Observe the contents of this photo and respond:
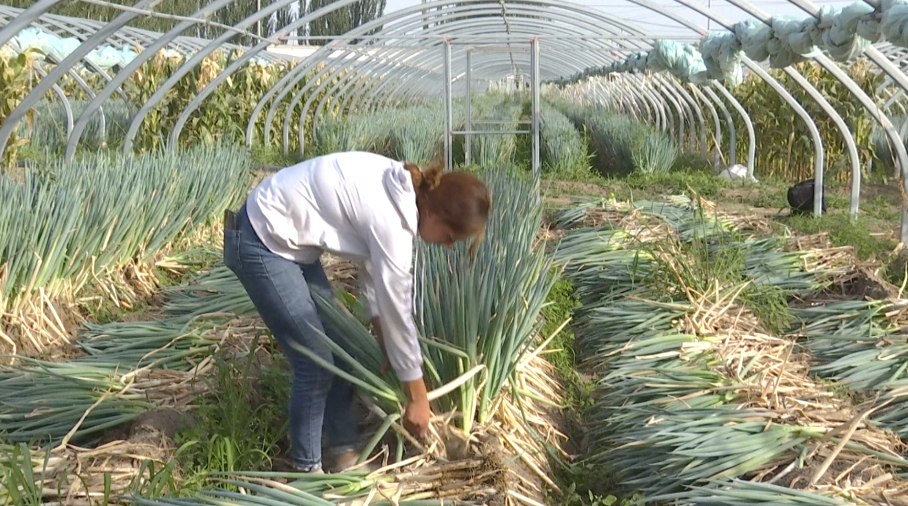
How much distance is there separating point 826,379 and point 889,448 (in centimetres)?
75

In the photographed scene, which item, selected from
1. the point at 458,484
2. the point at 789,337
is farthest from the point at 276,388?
the point at 789,337

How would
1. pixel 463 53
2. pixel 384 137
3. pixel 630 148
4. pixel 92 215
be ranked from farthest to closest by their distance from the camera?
1. pixel 463 53
2. pixel 384 137
3. pixel 630 148
4. pixel 92 215

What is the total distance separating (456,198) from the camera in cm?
234

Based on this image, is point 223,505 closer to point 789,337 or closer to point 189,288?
point 189,288

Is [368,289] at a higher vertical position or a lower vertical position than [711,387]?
higher

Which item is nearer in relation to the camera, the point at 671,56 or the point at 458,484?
the point at 458,484

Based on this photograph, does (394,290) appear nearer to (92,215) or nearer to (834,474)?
(834,474)

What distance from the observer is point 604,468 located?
9.94 feet

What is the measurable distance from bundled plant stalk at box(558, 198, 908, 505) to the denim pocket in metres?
1.33

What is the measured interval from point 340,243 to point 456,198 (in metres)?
0.39

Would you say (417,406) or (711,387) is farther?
(711,387)

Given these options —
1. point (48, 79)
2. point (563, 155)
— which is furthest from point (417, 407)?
point (563, 155)

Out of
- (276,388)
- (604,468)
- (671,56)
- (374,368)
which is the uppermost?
(671,56)

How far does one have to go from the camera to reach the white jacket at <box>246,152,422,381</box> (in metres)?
2.36
